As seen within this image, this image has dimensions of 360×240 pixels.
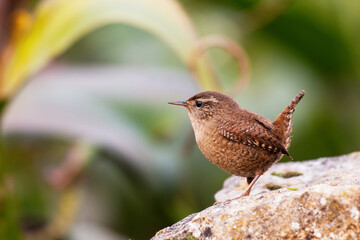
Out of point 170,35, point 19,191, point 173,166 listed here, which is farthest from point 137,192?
point 170,35

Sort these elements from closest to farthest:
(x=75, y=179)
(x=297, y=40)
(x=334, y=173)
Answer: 1. (x=334, y=173)
2. (x=75, y=179)
3. (x=297, y=40)

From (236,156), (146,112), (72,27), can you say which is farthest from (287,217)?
(146,112)

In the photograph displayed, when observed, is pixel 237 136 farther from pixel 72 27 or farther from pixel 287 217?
pixel 72 27

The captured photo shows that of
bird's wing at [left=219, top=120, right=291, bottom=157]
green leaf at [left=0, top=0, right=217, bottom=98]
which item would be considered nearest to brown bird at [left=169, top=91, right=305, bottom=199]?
bird's wing at [left=219, top=120, right=291, bottom=157]

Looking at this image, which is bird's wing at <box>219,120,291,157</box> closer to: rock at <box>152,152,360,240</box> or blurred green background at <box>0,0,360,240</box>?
rock at <box>152,152,360,240</box>

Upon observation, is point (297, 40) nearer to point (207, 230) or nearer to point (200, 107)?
point (200, 107)

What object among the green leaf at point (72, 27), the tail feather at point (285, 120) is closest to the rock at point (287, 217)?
the tail feather at point (285, 120)
